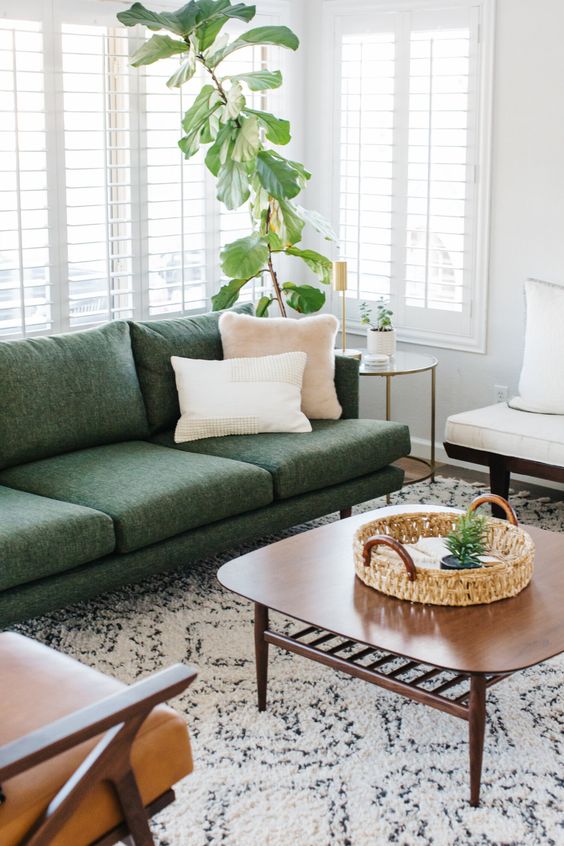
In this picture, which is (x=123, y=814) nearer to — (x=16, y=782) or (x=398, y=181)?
(x=16, y=782)

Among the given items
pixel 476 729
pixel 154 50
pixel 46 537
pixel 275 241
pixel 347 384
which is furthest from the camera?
pixel 275 241

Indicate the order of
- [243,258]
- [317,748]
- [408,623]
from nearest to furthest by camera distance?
1. [408,623]
2. [317,748]
3. [243,258]

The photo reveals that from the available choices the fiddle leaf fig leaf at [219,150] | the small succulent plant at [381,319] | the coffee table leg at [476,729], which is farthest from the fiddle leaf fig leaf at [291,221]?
the coffee table leg at [476,729]

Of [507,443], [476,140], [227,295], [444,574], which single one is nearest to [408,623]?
[444,574]

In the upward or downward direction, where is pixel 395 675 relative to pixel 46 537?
downward

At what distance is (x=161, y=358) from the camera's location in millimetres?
4203

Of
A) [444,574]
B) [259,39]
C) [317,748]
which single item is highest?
[259,39]

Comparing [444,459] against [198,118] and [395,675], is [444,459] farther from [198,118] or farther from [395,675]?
[395,675]

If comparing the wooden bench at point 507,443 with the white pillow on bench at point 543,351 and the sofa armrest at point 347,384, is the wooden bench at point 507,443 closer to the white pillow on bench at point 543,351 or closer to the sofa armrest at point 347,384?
the white pillow on bench at point 543,351

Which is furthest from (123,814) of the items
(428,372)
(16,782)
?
(428,372)

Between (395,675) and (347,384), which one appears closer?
(395,675)

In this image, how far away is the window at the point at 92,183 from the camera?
4316 millimetres

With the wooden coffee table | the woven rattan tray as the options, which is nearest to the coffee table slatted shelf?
the wooden coffee table

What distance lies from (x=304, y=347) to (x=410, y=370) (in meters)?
0.65
